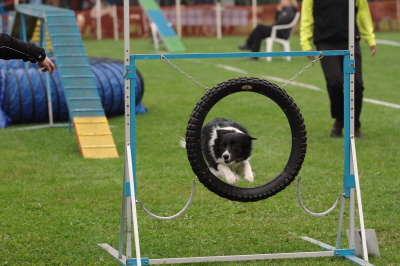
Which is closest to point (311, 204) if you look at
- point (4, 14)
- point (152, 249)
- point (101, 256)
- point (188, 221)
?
point (188, 221)

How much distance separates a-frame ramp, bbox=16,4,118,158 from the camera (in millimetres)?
7914

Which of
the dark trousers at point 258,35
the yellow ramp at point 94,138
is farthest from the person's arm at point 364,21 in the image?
the dark trousers at point 258,35

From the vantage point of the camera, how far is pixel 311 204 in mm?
5754

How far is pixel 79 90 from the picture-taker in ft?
27.4

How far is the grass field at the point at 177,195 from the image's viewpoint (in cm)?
472

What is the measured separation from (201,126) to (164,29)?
19.7 m

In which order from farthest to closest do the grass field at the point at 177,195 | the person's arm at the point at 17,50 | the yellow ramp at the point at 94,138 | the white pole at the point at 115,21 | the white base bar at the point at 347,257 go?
the white pole at the point at 115,21 → the yellow ramp at the point at 94,138 → the grass field at the point at 177,195 → the white base bar at the point at 347,257 → the person's arm at the point at 17,50

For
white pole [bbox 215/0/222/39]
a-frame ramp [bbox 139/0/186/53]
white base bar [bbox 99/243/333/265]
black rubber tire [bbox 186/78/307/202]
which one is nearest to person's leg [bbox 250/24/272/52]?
a-frame ramp [bbox 139/0/186/53]

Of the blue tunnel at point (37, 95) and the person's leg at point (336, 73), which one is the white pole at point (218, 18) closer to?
the blue tunnel at point (37, 95)

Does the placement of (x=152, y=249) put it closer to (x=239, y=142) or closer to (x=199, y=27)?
(x=239, y=142)

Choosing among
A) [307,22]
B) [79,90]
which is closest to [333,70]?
[307,22]

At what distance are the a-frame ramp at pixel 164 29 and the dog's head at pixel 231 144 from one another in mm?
17343

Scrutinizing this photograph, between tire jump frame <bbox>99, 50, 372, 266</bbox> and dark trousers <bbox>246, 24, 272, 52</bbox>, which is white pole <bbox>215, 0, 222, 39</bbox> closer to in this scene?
dark trousers <bbox>246, 24, 272, 52</bbox>

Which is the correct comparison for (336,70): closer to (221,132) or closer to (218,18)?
(221,132)
